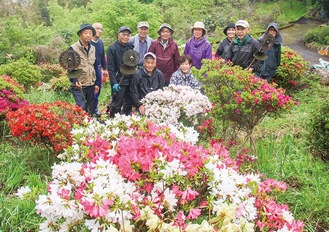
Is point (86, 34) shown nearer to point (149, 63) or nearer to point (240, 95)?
point (149, 63)

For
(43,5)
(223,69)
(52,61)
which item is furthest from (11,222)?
(43,5)

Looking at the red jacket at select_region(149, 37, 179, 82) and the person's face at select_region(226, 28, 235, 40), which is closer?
the red jacket at select_region(149, 37, 179, 82)

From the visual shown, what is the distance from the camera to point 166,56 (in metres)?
5.40

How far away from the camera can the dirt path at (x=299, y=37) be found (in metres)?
14.9

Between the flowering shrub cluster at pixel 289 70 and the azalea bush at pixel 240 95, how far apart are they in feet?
→ 12.6

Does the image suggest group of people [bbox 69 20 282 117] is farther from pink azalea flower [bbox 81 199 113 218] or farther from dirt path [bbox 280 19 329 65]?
dirt path [bbox 280 19 329 65]

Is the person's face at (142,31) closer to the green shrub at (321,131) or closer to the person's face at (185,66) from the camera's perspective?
the person's face at (185,66)

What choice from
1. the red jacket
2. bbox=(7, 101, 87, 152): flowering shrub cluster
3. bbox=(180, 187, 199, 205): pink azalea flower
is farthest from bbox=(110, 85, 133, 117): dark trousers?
bbox=(180, 187, 199, 205): pink azalea flower

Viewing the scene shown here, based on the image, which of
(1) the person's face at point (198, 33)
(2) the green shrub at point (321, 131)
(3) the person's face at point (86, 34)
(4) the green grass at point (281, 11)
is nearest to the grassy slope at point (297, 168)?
(2) the green shrub at point (321, 131)

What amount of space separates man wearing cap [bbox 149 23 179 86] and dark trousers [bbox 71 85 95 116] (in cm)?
112

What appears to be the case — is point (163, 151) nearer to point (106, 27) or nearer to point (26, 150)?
point (26, 150)

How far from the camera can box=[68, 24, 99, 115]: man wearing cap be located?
15.6 ft

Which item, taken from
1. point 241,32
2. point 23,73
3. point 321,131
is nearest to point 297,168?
point 321,131

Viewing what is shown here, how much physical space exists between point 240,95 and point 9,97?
124 inches
